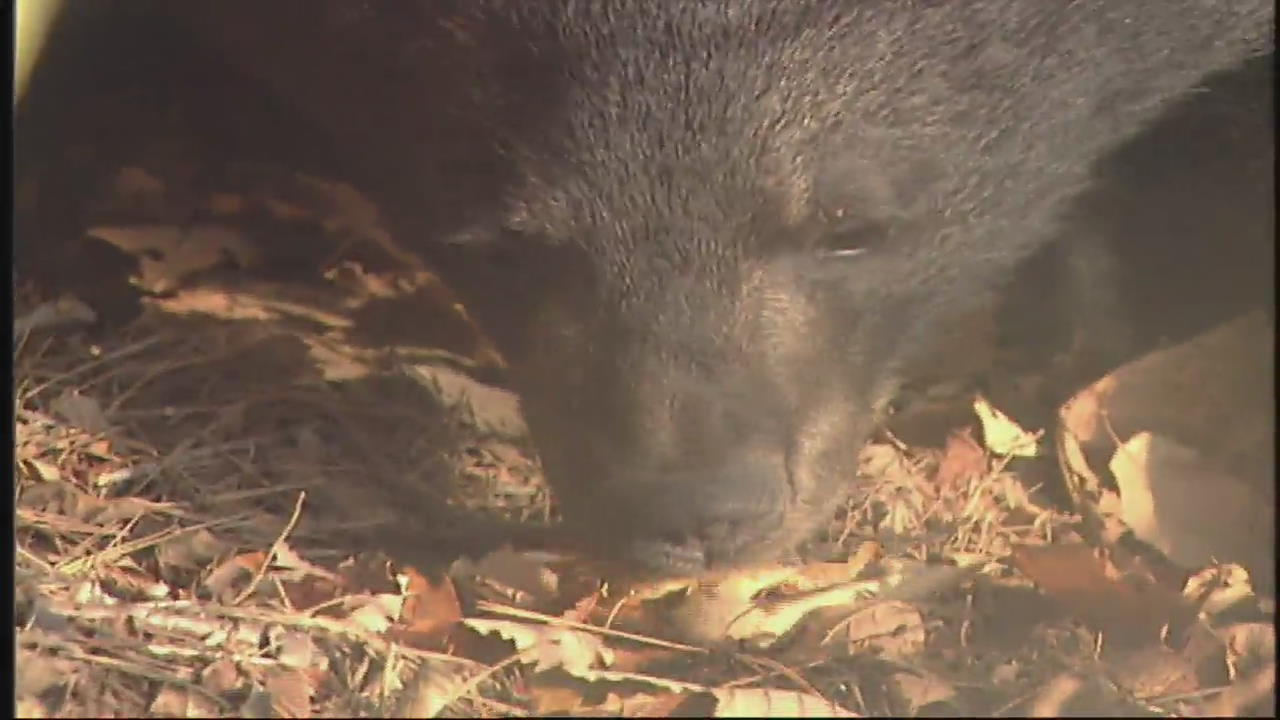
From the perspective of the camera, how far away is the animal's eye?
95 cm

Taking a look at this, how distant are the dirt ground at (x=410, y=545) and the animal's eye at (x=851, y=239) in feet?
0.54

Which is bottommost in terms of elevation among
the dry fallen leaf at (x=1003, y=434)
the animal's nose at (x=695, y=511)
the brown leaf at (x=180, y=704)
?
the brown leaf at (x=180, y=704)

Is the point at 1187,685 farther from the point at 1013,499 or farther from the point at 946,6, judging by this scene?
the point at 946,6

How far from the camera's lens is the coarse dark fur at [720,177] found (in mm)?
893

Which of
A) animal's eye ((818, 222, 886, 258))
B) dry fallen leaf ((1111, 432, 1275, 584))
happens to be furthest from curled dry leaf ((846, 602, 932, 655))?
animal's eye ((818, 222, 886, 258))

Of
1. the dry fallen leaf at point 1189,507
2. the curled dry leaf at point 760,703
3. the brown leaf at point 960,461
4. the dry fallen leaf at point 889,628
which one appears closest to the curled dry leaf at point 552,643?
the curled dry leaf at point 760,703

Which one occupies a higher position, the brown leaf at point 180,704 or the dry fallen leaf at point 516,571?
the dry fallen leaf at point 516,571

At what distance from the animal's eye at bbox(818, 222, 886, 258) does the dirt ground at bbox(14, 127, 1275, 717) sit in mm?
163

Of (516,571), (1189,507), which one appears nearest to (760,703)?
(516,571)

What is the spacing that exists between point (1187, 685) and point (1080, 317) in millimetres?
358

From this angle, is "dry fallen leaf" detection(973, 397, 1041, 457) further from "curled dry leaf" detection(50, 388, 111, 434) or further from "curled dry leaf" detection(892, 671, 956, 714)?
"curled dry leaf" detection(50, 388, 111, 434)

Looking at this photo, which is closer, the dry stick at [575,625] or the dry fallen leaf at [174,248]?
the dry fallen leaf at [174,248]

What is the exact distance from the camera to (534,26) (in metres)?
0.89

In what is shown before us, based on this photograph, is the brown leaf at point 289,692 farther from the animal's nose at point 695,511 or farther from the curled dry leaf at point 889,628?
the curled dry leaf at point 889,628
